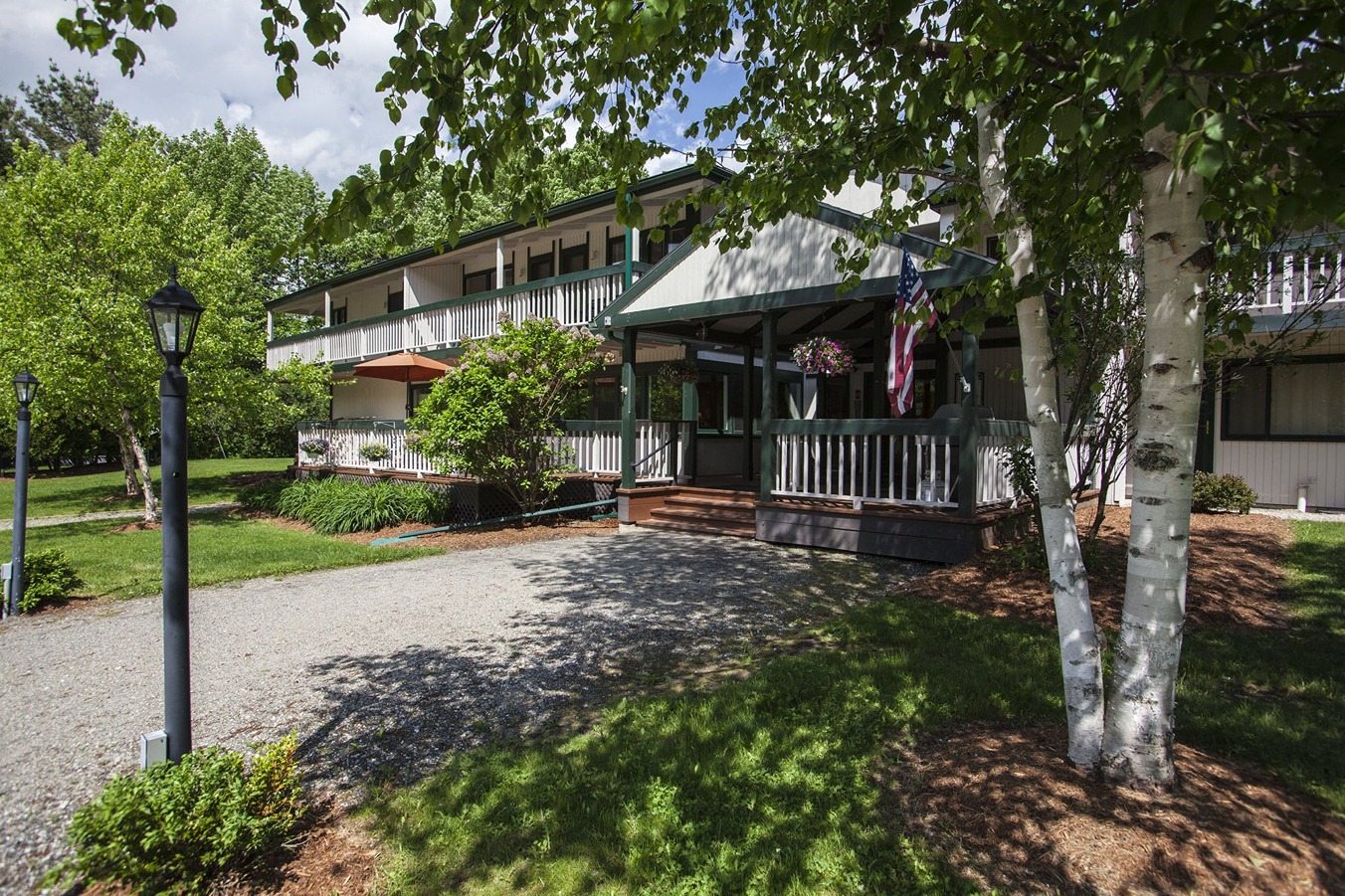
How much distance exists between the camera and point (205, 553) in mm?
9938

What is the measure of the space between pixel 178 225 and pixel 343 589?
34.7 feet

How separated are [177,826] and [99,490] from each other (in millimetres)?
23058

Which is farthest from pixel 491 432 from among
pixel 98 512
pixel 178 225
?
pixel 98 512

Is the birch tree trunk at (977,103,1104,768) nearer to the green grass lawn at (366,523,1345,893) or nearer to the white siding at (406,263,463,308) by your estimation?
the green grass lawn at (366,523,1345,893)

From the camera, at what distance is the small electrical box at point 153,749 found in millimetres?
2973

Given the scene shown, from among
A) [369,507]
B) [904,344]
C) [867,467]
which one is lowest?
[369,507]

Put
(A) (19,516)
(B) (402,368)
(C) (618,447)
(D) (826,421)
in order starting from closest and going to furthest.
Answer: (A) (19,516)
(D) (826,421)
(C) (618,447)
(B) (402,368)

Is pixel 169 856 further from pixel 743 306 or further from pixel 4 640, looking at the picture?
pixel 743 306

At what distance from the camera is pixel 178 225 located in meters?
13.9

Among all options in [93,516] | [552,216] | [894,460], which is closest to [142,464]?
[93,516]

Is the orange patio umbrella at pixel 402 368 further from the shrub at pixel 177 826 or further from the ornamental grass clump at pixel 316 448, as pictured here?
the shrub at pixel 177 826

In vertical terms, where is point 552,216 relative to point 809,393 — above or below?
above

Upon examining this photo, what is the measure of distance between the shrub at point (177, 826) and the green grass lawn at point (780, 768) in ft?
1.66

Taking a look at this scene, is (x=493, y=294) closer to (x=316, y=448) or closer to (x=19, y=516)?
A: (x=316, y=448)
